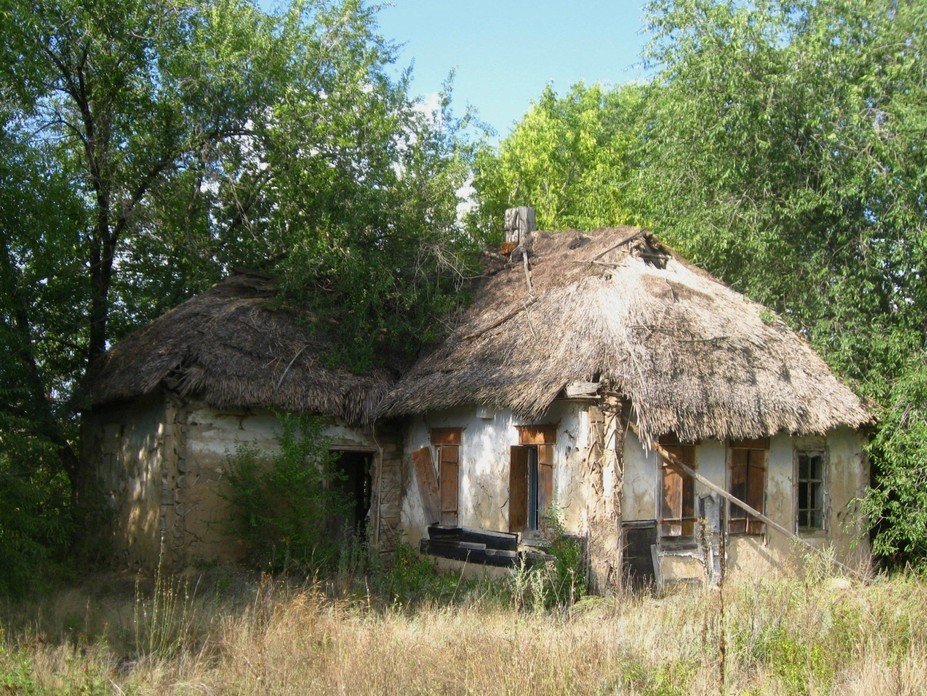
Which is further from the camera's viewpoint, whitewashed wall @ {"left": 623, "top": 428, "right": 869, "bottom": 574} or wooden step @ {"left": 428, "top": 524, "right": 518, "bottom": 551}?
wooden step @ {"left": 428, "top": 524, "right": 518, "bottom": 551}

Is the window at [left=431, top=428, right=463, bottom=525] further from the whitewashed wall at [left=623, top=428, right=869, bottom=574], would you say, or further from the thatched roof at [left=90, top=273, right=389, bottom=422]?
the whitewashed wall at [left=623, top=428, right=869, bottom=574]

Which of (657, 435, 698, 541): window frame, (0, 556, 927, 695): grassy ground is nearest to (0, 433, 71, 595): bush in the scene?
(0, 556, 927, 695): grassy ground

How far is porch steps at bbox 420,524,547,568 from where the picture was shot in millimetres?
10445

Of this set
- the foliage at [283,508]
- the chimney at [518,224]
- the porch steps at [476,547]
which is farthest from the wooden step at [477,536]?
the chimney at [518,224]

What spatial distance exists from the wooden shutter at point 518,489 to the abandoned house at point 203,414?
222cm

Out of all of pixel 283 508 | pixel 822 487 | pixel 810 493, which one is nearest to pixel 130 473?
pixel 283 508

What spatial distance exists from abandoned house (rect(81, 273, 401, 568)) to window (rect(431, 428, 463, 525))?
955 mm

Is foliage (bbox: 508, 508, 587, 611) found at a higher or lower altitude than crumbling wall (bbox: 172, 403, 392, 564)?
lower

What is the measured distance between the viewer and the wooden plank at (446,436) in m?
11.8

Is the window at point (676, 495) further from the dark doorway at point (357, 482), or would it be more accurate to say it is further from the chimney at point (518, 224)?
the chimney at point (518, 224)

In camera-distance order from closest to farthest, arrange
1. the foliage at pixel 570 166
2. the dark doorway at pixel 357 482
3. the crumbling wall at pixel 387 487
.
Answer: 1. the crumbling wall at pixel 387 487
2. the dark doorway at pixel 357 482
3. the foliage at pixel 570 166

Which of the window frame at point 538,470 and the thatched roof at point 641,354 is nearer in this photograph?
the thatched roof at point 641,354

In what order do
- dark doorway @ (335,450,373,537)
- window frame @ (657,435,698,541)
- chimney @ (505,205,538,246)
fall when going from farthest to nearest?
chimney @ (505,205,538,246)
dark doorway @ (335,450,373,537)
window frame @ (657,435,698,541)

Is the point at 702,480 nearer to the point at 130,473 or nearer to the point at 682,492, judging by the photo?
the point at 682,492
